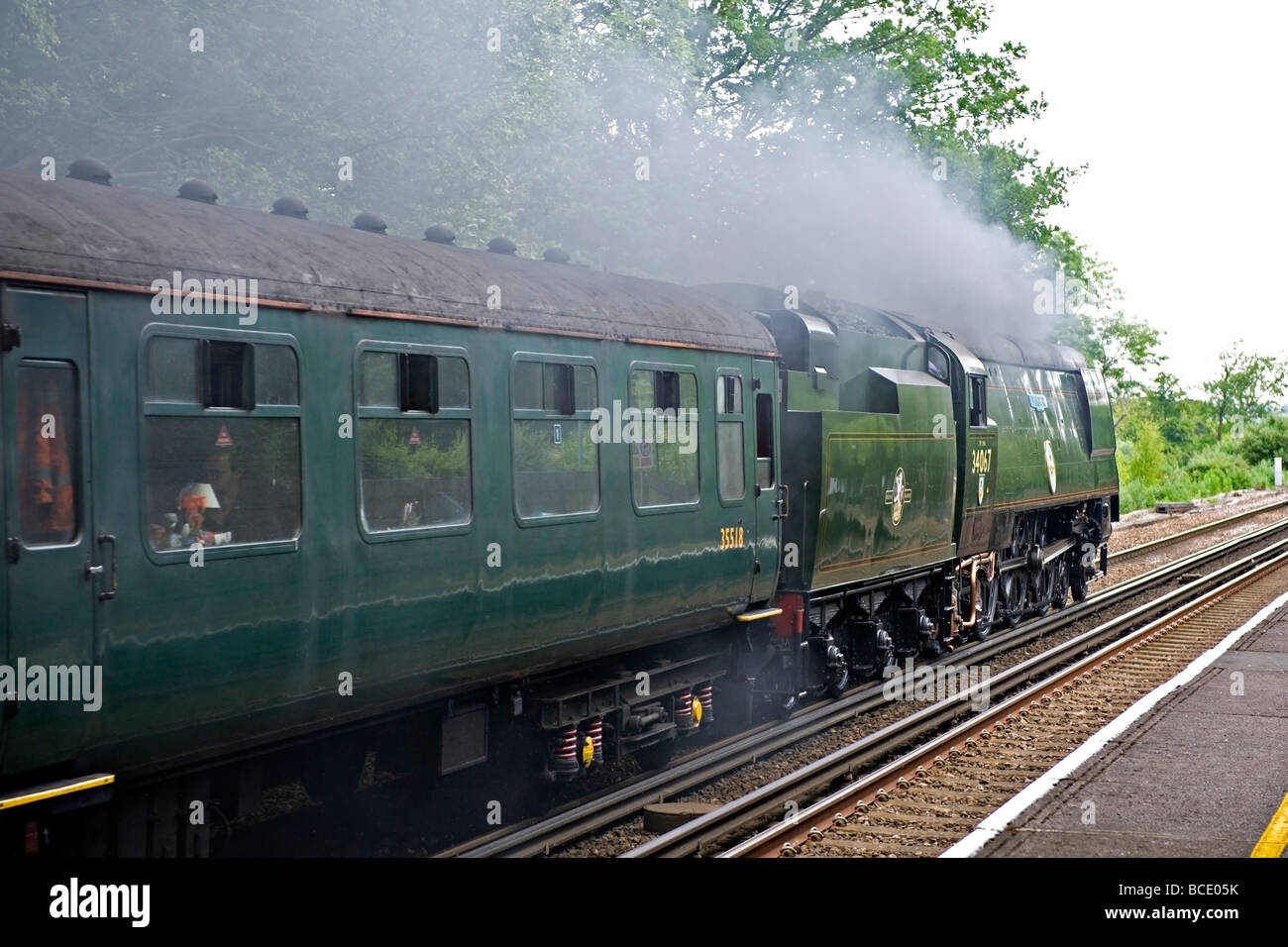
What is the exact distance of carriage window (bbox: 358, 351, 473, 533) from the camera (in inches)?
237

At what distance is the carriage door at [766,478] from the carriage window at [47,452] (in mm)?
5442

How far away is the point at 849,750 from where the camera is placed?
31.1 feet

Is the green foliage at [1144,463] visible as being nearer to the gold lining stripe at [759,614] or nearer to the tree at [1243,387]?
the tree at [1243,387]

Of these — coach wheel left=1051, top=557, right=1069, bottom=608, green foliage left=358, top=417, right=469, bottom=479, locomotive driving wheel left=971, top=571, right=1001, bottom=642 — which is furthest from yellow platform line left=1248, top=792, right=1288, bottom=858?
coach wheel left=1051, top=557, right=1069, bottom=608

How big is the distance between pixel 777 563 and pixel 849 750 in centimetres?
144

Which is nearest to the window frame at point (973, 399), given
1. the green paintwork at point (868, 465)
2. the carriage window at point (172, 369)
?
the green paintwork at point (868, 465)

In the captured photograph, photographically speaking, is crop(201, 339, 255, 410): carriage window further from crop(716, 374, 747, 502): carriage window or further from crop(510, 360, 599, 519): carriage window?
crop(716, 374, 747, 502): carriage window

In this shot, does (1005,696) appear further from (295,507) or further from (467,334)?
(295,507)

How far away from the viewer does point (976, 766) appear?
938cm

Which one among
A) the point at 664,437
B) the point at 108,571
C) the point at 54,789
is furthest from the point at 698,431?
the point at 54,789

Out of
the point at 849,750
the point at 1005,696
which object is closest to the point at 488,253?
the point at 849,750

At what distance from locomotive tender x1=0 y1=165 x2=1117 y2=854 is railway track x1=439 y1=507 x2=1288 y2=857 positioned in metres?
0.31

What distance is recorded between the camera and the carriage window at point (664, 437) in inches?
315

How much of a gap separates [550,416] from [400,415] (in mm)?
1203
